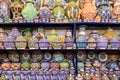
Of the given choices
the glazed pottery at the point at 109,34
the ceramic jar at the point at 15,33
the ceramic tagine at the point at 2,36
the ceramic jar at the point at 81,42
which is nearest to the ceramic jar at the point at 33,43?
the ceramic jar at the point at 15,33

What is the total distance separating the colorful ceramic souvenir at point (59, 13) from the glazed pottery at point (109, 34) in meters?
0.54

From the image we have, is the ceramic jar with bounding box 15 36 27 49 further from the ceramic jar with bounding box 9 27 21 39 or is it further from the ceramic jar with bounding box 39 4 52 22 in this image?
the ceramic jar with bounding box 39 4 52 22

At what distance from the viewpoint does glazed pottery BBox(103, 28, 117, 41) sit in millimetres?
2974

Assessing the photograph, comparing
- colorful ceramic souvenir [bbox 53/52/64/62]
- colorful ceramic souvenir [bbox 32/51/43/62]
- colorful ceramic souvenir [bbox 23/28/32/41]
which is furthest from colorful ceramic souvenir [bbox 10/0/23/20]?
colorful ceramic souvenir [bbox 53/52/64/62]

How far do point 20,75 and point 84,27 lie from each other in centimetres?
91

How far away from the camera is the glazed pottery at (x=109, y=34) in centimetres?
297

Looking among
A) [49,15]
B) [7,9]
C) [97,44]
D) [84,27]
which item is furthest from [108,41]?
[7,9]

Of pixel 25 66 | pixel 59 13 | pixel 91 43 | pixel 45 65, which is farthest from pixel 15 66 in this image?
pixel 91 43

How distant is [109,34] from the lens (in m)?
3.01

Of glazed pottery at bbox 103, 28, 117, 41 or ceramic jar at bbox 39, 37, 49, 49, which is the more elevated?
glazed pottery at bbox 103, 28, 117, 41

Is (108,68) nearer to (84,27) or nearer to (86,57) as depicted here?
(86,57)

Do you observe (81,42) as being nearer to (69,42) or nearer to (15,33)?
(69,42)

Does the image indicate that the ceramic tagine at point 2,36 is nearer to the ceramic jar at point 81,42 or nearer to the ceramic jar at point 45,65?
the ceramic jar at point 45,65

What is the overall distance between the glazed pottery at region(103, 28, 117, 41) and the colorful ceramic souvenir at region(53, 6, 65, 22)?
0.54 metres
